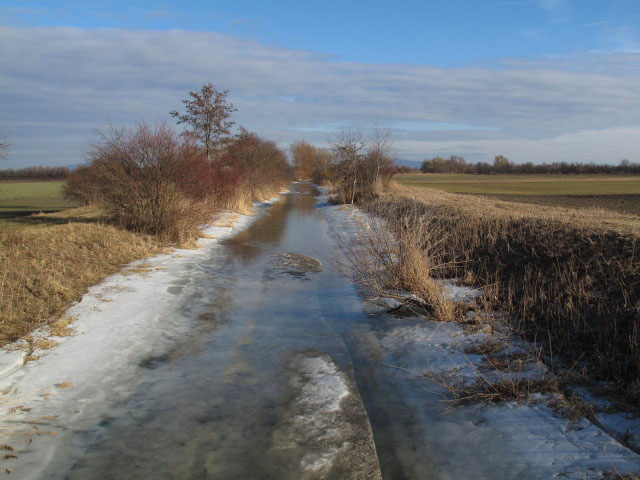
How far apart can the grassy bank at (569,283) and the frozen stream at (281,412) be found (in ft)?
4.16

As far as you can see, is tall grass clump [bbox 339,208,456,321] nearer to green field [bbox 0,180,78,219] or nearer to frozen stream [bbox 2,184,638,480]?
frozen stream [bbox 2,184,638,480]

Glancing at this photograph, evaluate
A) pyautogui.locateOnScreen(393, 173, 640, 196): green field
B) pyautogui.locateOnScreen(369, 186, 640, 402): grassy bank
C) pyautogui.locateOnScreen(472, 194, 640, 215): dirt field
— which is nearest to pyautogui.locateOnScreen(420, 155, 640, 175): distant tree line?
pyautogui.locateOnScreen(393, 173, 640, 196): green field

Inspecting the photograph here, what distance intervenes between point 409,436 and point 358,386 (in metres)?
1.12

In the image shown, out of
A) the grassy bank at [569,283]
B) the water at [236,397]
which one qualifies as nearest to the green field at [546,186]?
the grassy bank at [569,283]

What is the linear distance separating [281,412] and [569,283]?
540 cm

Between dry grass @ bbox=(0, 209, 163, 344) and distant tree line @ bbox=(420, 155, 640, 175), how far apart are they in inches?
3662

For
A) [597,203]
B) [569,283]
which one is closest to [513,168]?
[597,203]

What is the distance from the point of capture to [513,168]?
103938 millimetres

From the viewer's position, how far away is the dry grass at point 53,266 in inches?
253

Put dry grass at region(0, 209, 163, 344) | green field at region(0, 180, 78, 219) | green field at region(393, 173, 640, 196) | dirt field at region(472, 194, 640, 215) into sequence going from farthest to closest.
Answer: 1. green field at region(393, 173, 640, 196)
2. green field at region(0, 180, 78, 219)
3. dirt field at region(472, 194, 640, 215)
4. dry grass at region(0, 209, 163, 344)

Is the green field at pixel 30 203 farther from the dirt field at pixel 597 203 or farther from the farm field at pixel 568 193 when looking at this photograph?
the farm field at pixel 568 193

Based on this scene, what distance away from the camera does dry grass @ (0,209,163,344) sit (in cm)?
643

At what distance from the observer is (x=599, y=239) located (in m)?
8.47

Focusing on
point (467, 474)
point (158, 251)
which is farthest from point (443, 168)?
point (467, 474)
